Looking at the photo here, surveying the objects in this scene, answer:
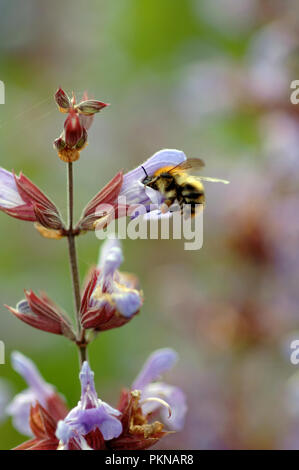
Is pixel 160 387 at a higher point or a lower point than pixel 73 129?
lower

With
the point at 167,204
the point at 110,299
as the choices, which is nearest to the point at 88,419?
the point at 110,299

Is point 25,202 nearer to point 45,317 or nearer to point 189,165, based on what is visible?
point 45,317

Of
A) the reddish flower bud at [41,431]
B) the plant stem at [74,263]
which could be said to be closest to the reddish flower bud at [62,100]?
the plant stem at [74,263]

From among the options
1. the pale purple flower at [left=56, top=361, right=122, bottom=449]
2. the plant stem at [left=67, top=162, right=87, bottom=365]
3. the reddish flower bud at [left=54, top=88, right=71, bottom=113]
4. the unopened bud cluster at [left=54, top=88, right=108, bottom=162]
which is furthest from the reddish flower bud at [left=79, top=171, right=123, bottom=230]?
the pale purple flower at [left=56, top=361, right=122, bottom=449]

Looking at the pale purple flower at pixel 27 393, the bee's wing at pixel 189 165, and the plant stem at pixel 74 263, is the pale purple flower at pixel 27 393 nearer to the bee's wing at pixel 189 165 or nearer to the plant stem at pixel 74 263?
the plant stem at pixel 74 263

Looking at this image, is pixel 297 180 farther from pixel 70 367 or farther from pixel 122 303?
pixel 122 303

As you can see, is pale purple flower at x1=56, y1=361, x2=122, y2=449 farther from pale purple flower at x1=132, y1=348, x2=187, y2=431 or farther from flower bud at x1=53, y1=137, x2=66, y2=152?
flower bud at x1=53, y1=137, x2=66, y2=152
